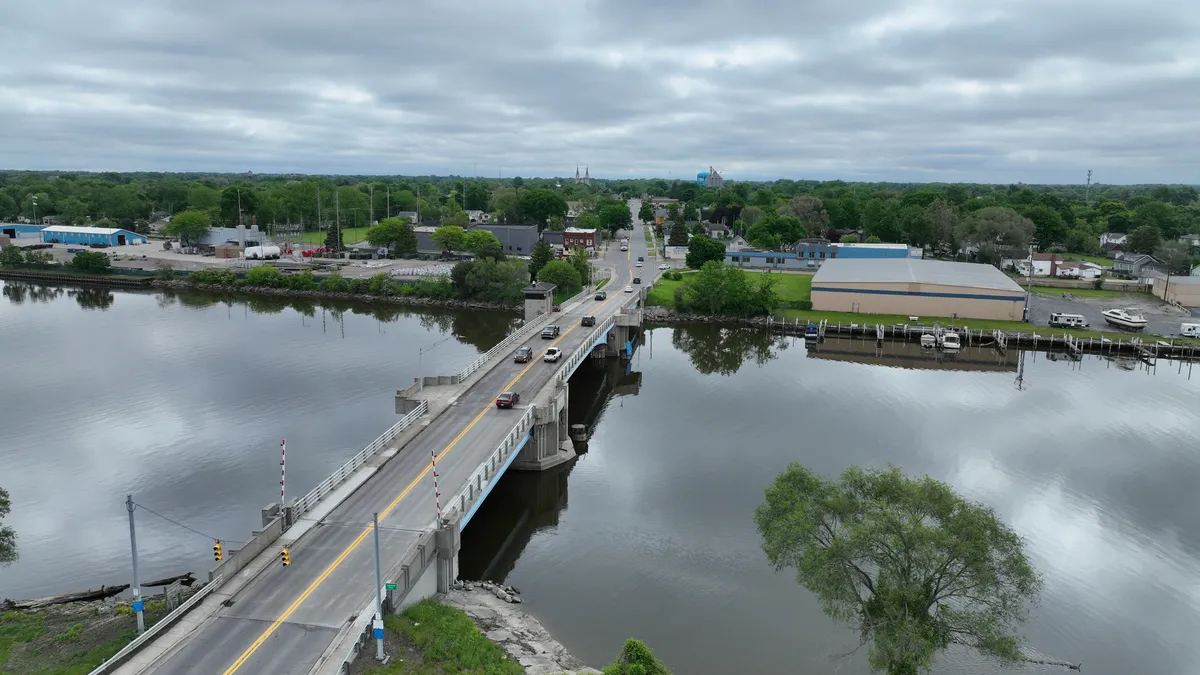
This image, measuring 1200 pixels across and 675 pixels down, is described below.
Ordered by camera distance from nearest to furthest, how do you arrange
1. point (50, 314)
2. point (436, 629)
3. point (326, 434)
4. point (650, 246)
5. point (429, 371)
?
point (436, 629) → point (326, 434) → point (429, 371) → point (50, 314) → point (650, 246)

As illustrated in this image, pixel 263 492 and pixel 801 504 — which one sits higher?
pixel 801 504

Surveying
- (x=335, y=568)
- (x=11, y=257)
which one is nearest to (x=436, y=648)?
(x=335, y=568)

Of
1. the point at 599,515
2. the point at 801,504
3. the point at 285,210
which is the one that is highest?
the point at 285,210

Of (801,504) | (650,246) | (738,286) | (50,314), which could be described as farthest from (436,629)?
(650,246)

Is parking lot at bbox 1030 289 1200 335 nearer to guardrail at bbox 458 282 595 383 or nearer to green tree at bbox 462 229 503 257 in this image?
guardrail at bbox 458 282 595 383

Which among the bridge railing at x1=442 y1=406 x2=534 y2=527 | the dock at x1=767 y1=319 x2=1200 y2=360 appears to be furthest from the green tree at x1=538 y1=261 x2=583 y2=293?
the bridge railing at x1=442 y1=406 x2=534 y2=527

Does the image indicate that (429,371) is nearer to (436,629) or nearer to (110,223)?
(436,629)

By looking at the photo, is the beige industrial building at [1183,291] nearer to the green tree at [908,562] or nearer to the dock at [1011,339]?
the dock at [1011,339]
